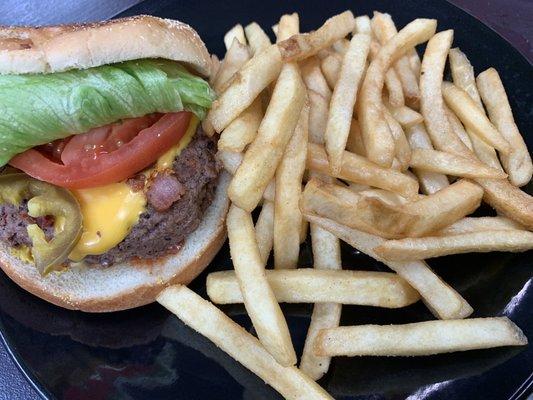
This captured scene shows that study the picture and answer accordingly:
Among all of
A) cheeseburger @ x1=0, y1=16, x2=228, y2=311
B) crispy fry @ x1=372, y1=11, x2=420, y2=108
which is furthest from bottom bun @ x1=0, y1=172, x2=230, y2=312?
crispy fry @ x1=372, y1=11, x2=420, y2=108

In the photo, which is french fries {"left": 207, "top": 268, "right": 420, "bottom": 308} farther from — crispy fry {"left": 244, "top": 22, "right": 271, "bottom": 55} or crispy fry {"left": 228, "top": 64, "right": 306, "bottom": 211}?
crispy fry {"left": 244, "top": 22, "right": 271, "bottom": 55}

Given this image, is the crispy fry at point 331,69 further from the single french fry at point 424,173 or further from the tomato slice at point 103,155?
the tomato slice at point 103,155

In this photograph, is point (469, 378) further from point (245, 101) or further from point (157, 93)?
point (157, 93)

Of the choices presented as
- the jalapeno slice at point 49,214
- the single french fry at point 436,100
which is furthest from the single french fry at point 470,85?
the jalapeno slice at point 49,214

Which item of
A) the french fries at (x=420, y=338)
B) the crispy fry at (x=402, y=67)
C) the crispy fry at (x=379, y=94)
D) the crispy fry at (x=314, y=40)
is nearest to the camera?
the french fries at (x=420, y=338)

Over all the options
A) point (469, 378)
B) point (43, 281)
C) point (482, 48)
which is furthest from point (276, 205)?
point (482, 48)

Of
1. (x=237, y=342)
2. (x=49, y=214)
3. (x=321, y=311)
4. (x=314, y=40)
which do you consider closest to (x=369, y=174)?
(x=321, y=311)
